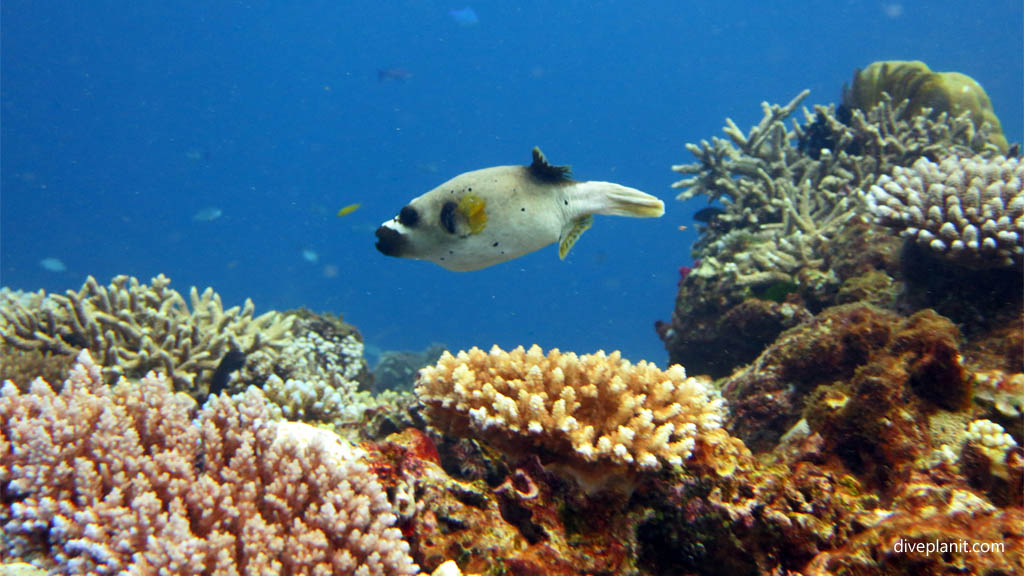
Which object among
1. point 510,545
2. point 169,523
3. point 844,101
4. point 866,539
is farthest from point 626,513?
point 844,101

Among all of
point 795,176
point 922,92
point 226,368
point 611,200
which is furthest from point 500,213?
point 922,92

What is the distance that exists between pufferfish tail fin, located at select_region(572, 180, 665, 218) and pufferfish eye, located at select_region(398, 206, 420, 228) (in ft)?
3.32

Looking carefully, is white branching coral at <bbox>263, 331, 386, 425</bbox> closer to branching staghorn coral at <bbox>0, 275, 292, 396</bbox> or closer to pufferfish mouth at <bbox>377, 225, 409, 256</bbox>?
branching staghorn coral at <bbox>0, 275, 292, 396</bbox>

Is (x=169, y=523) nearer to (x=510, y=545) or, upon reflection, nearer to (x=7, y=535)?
(x=7, y=535)

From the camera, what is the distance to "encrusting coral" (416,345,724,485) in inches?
104

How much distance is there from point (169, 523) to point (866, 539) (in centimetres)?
289

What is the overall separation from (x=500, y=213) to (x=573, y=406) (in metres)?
1.18

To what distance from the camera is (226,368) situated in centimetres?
620

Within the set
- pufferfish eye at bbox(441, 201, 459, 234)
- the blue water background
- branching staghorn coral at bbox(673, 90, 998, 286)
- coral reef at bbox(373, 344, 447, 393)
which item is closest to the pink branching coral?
pufferfish eye at bbox(441, 201, 459, 234)

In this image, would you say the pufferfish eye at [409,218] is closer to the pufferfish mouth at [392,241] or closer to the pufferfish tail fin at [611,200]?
the pufferfish mouth at [392,241]

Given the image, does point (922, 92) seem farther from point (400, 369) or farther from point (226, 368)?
point (400, 369)

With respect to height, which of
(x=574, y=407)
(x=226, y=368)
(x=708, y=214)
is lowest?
(x=574, y=407)

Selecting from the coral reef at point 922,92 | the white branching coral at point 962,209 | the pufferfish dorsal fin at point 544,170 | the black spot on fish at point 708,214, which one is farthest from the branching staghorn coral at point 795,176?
Result: the pufferfish dorsal fin at point 544,170

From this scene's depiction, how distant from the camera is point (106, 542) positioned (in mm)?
2135
